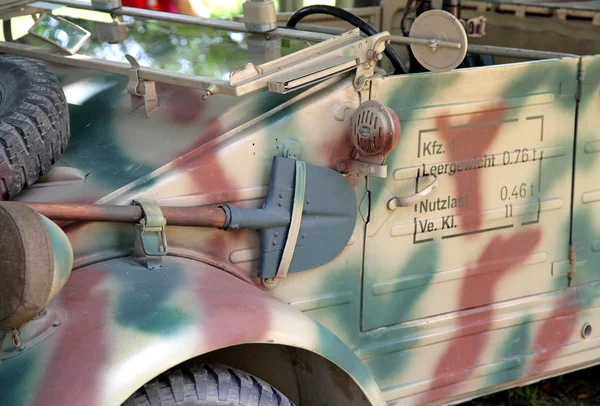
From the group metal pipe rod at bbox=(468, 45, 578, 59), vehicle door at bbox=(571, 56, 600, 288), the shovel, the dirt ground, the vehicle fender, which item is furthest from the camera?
the dirt ground

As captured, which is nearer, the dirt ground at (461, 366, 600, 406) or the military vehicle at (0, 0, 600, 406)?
the military vehicle at (0, 0, 600, 406)

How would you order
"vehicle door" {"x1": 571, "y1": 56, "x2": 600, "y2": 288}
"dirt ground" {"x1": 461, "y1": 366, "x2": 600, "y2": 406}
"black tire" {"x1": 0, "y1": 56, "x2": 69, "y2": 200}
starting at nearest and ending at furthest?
"black tire" {"x1": 0, "y1": 56, "x2": 69, "y2": 200}, "vehicle door" {"x1": 571, "y1": 56, "x2": 600, "y2": 288}, "dirt ground" {"x1": 461, "y1": 366, "x2": 600, "y2": 406}

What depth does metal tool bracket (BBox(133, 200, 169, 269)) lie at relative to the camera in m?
2.10

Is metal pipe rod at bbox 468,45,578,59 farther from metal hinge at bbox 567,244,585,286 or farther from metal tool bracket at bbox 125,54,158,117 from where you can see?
metal tool bracket at bbox 125,54,158,117

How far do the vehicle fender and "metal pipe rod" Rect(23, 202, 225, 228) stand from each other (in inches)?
4.3

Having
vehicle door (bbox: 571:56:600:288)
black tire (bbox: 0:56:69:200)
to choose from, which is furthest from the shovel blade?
vehicle door (bbox: 571:56:600:288)

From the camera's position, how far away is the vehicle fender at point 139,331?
5.89 ft

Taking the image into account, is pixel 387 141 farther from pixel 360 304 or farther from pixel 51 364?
pixel 51 364

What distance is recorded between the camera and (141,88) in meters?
2.46

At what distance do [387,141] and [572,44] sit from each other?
158cm

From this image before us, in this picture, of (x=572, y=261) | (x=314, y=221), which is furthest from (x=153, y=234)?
(x=572, y=261)

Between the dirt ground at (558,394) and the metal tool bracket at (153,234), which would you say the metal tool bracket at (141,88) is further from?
the dirt ground at (558,394)

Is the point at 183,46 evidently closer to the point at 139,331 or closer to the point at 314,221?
the point at 314,221

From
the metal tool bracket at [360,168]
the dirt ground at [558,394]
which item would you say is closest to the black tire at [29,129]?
the metal tool bracket at [360,168]
